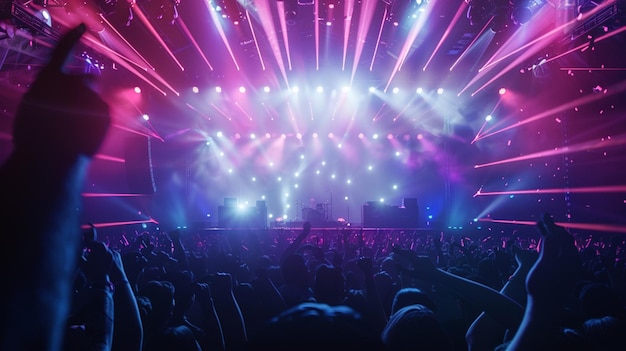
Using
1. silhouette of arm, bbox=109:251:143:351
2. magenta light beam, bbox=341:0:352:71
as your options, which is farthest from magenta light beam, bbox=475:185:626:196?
silhouette of arm, bbox=109:251:143:351

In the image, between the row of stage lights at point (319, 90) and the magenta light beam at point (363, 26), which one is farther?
the row of stage lights at point (319, 90)

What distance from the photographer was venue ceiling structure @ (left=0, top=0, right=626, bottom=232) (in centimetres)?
1049

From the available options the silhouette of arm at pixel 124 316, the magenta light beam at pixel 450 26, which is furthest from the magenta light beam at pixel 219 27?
the silhouette of arm at pixel 124 316

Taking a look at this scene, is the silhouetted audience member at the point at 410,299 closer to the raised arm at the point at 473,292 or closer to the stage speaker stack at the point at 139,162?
the raised arm at the point at 473,292

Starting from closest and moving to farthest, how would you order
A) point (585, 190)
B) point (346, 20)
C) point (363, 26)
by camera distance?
1. point (346, 20)
2. point (363, 26)
3. point (585, 190)

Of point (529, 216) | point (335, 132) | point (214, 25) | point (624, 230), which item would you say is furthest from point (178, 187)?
point (624, 230)

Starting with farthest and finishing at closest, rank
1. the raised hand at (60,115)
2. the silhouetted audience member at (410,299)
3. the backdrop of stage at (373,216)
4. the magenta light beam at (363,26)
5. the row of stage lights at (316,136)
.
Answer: the row of stage lights at (316,136), the backdrop of stage at (373,216), the magenta light beam at (363,26), the silhouetted audience member at (410,299), the raised hand at (60,115)

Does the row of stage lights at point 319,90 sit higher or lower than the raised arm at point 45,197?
higher

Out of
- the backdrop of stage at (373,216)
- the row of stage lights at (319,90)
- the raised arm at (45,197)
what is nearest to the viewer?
the raised arm at (45,197)

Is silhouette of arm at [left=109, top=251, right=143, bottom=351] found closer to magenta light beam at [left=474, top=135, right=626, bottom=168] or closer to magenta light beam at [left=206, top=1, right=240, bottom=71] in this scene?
magenta light beam at [left=206, top=1, right=240, bottom=71]

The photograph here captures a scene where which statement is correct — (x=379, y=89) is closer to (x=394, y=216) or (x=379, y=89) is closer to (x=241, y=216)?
(x=394, y=216)

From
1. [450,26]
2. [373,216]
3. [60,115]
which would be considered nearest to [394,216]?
[373,216]

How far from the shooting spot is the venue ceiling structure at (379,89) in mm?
10492

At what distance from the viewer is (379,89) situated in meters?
17.6
